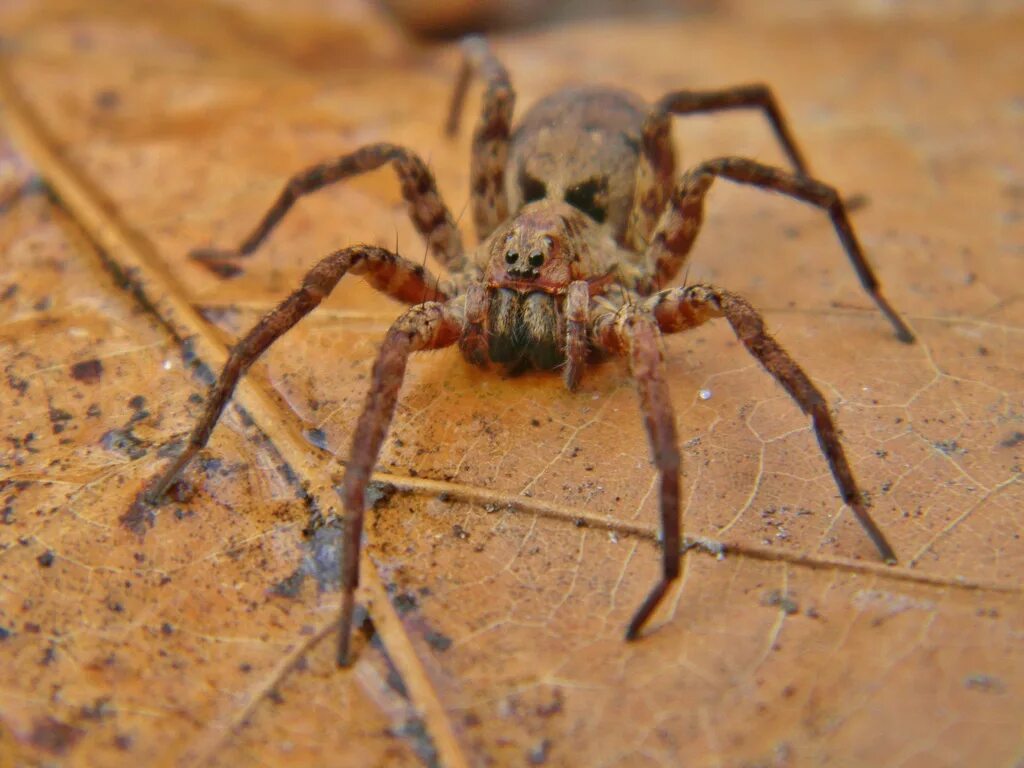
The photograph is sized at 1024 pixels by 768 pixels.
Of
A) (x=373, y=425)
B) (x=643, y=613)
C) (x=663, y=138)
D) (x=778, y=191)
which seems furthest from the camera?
(x=663, y=138)

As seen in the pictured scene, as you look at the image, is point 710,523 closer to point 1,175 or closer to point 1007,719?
point 1007,719

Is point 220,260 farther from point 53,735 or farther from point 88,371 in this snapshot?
point 53,735

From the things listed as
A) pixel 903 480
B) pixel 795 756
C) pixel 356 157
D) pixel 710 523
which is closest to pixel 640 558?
pixel 710 523

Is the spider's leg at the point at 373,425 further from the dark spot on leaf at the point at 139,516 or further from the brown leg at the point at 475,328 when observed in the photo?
the dark spot on leaf at the point at 139,516

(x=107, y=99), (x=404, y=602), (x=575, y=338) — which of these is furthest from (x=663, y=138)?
(x=107, y=99)

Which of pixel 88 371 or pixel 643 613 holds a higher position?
pixel 88 371

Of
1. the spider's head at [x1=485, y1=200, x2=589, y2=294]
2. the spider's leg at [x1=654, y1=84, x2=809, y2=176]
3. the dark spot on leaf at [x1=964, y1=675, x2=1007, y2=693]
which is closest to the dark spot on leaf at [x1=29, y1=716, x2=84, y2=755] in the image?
the spider's head at [x1=485, y1=200, x2=589, y2=294]

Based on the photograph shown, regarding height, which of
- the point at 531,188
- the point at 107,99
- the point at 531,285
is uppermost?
the point at 107,99

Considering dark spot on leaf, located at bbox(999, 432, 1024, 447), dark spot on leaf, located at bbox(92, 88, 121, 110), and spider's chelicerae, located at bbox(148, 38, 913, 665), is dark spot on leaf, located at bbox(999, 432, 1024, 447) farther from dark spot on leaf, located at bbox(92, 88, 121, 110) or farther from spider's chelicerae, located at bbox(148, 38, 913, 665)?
dark spot on leaf, located at bbox(92, 88, 121, 110)
